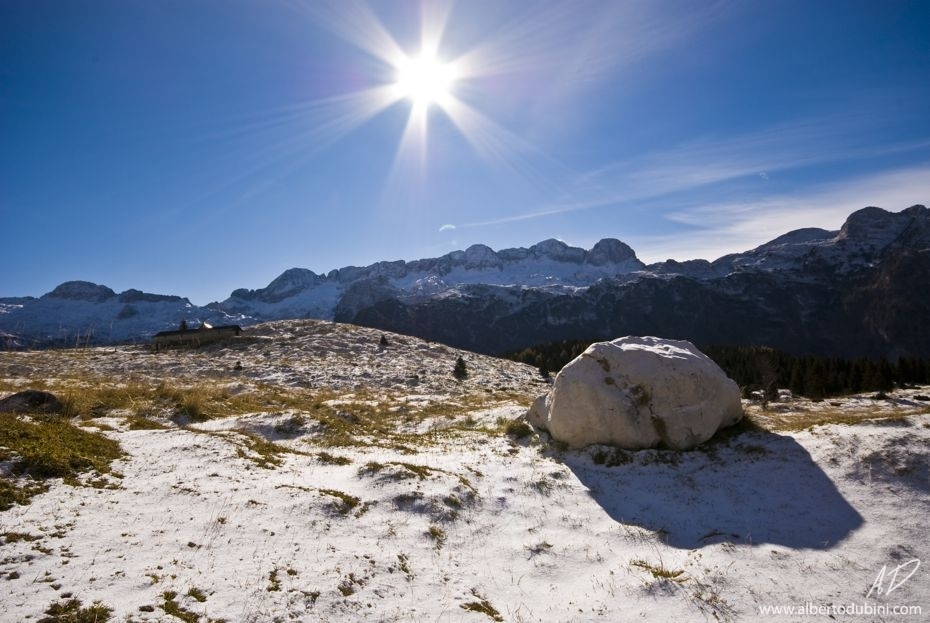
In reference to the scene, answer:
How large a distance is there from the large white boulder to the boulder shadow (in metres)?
0.83

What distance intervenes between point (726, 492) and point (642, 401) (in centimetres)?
562

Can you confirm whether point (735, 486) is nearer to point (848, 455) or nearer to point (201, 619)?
point (848, 455)

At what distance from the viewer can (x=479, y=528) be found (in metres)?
13.6

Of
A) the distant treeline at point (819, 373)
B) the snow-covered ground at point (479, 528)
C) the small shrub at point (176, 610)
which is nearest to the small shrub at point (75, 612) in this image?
the snow-covered ground at point (479, 528)

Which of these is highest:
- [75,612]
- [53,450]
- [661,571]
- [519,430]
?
[53,450]

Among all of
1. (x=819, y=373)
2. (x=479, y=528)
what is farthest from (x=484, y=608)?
(x=819, y=373)

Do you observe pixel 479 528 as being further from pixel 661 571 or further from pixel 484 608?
pixel 661 571

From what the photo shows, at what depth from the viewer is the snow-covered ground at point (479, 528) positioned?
9.01 m

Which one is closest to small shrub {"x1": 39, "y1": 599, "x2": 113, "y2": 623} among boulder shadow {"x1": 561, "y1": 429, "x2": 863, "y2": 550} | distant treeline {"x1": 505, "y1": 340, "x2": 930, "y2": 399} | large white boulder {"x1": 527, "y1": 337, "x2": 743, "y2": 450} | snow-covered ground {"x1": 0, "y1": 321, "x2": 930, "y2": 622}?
snow-covered ground {"x1": 0, "y1": 321, "x2": 930, "y2": 622}

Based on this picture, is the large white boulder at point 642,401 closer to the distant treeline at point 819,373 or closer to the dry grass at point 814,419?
the dry grass at point 814,419

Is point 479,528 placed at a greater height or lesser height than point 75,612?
lesser

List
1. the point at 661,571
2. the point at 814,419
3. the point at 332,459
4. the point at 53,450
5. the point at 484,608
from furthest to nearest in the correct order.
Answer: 1. the point at 814,419
2. the point at 332,459
3. the point at 53,450
4. the point at 661,571
5. the point at 484,608

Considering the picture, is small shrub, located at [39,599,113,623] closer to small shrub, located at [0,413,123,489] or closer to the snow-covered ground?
the snow-covered ground

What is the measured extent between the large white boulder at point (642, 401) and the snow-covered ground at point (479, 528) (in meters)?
1.07
